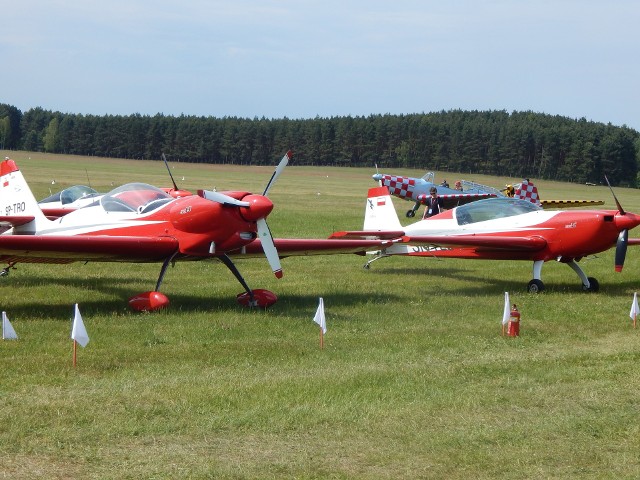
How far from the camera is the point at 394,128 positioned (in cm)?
11494

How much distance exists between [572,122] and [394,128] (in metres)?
28.9

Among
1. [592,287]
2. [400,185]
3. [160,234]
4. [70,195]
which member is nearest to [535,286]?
[592,287]

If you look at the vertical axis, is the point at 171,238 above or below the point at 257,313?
above

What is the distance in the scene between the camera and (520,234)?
15.1m

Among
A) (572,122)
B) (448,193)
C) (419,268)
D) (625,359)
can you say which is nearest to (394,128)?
(572,122)

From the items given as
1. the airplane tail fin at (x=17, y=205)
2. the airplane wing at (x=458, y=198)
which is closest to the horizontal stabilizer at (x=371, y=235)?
the airplane tail fin at (x=17, y=205)

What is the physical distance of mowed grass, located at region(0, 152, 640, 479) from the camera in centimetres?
564

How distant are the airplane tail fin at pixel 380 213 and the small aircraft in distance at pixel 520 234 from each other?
1.28ft

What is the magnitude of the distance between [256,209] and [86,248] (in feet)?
7.64

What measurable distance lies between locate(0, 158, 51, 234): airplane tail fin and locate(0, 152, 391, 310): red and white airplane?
430mm

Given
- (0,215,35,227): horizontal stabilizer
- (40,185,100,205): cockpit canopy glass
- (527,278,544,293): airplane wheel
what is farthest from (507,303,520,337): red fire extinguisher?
(40,185,100,205): cockpit canopy glass

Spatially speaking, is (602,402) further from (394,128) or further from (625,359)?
(394,128)

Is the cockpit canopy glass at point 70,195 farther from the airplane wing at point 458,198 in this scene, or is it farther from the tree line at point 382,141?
the tree line at point 382,141

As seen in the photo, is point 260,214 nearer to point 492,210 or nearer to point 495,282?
point 492,210
